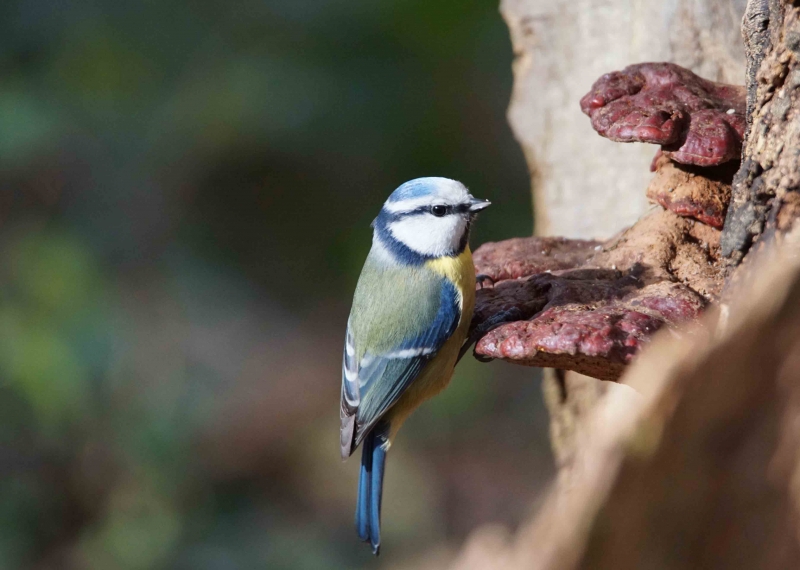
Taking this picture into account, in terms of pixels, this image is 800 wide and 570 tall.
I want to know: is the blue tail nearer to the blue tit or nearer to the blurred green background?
the blue tit

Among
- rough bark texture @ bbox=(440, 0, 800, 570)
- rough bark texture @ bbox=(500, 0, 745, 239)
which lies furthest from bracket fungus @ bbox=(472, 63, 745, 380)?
rough bark texture @ bbox=(500, 0, 745, 239)

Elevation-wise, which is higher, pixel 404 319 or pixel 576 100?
pixel 576 100

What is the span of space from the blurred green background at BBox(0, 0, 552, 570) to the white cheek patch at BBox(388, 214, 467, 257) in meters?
1.54

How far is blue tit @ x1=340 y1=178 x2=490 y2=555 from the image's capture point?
1.80 m

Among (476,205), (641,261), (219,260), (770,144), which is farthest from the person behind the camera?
(219,260)

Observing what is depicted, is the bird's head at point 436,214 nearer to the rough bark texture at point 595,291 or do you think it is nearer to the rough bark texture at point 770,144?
the rough bark texture at point 595,291

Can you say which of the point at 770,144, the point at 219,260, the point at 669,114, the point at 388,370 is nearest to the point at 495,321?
the point at 388,370

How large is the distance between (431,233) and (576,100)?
27.1 inches

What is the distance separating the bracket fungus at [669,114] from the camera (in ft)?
4.40

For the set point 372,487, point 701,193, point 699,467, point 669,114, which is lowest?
point 372,487

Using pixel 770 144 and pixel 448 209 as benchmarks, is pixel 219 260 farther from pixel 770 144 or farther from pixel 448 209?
pixel 770 144

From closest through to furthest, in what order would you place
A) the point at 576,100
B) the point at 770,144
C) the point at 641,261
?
the point at 770,144 → the point at 641,261 → the point at 576,100

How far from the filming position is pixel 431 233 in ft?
6.28

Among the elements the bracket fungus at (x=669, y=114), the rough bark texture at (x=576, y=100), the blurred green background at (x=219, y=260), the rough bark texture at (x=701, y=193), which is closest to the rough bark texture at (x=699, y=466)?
the bracket fungus at (x=669, y=114)
